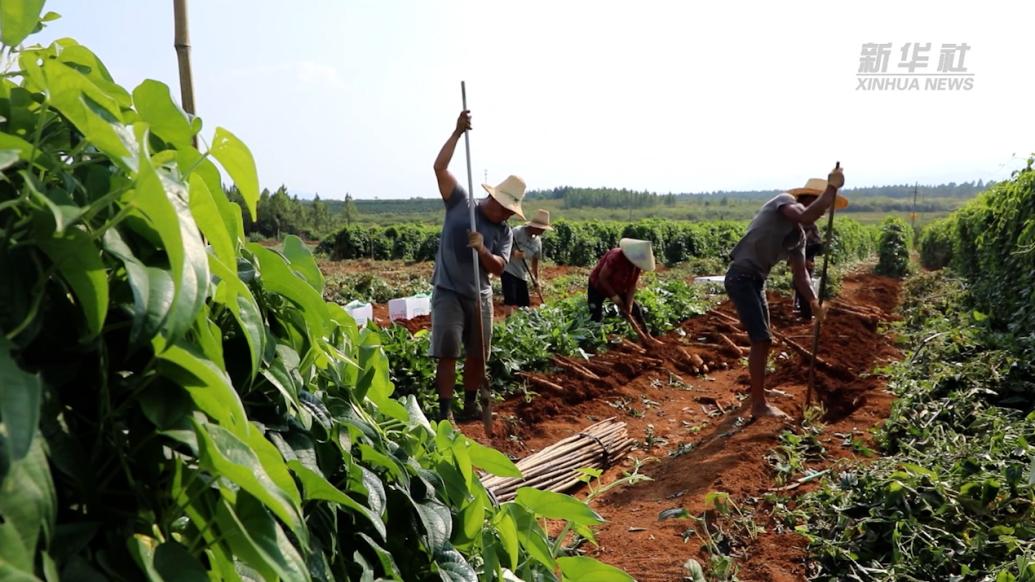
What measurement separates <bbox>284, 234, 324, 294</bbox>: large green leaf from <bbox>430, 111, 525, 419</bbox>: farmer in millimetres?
4109

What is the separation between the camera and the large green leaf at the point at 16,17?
776 mm

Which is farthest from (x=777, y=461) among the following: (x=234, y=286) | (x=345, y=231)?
(x=345, y=231)

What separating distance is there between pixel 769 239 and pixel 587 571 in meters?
5.05

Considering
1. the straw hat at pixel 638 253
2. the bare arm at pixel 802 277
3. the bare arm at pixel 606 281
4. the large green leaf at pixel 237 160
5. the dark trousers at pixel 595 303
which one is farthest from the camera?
the dark trousers at pixel 595 303

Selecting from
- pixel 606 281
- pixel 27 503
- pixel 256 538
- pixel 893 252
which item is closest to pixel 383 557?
pixel 256 538

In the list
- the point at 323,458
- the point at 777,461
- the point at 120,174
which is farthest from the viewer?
the point at 777,461

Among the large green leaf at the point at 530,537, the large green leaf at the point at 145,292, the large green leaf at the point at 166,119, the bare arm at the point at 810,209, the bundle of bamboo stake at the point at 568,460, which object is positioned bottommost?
the bundle of bamboo stake at the point at 568,460

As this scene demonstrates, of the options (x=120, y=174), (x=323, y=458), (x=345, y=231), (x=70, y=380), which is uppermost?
(x=120, y=174)

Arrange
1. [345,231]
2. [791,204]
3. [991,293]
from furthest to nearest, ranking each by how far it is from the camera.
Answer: [345,231] → [991,293] → [791,204]

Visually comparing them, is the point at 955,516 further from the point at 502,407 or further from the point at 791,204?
the point at 502,407

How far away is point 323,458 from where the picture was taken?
3.81 feet

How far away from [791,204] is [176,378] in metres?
5.89

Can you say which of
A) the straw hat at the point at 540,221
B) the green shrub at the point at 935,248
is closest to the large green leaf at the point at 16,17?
the straw hat at the point at 540,221

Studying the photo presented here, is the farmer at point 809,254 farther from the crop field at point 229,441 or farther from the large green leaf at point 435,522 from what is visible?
the large green leaf at point 435,522
